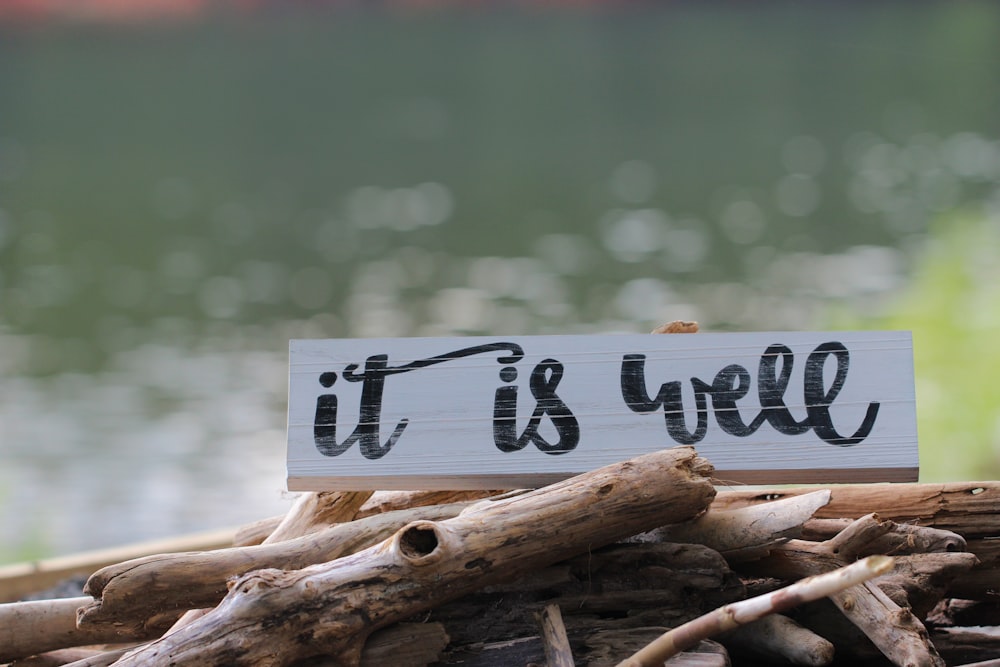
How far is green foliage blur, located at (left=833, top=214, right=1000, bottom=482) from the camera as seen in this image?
5.61 metres

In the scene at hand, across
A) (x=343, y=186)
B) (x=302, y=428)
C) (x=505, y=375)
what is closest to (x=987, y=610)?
(x=505, y=375)

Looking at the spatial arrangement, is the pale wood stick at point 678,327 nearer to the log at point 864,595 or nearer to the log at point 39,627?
the log at point 864,595

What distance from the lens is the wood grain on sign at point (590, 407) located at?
6.14 feet

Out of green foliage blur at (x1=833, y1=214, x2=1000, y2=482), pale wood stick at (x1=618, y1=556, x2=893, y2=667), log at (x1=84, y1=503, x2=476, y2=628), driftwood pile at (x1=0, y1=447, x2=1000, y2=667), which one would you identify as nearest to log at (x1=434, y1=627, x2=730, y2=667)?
driftwood pile at (x1=0, y1=447, x2=1000, y2=667)

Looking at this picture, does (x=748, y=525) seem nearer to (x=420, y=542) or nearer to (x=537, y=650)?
(x=537, y=650)

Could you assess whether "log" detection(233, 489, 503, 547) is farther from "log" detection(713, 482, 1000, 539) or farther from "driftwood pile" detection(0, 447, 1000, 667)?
"log" detection(713, 482, 1000, 539)

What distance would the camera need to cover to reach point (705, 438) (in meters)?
1.88

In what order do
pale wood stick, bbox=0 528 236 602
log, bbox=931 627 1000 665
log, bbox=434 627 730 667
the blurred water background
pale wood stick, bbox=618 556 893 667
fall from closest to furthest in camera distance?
pale wood stick, bbox=618 556 893 667 < log, bbox=434 627 730 667 < log, bbox=931 627 1000 665 < pale wood stick, bbox=0 528 236 602 < the blurred water background

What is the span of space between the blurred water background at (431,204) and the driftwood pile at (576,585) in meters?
3.89

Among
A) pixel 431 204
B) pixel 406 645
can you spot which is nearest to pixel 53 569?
pixel 406 645

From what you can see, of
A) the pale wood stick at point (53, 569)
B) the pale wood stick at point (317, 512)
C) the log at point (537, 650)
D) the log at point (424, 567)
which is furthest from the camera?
the pale wood stick at point (53, 569)

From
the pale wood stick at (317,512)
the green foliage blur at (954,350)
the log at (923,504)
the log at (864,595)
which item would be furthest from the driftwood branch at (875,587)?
the green foliage blur at (954,350)

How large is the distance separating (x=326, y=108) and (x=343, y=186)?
2.60 m

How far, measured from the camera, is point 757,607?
1400 mm
